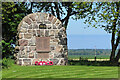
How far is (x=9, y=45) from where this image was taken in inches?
941

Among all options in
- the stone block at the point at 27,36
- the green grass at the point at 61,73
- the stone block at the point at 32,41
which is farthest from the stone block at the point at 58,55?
the green grass at the point at 61,73

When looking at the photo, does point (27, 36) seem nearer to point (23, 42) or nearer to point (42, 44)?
point (23, 42)

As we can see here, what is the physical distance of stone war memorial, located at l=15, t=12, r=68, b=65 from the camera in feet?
66.0

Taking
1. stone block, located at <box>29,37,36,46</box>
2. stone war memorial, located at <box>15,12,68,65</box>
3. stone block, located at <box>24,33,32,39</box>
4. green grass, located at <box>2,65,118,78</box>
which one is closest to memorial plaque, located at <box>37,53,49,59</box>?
stone war memorial, located at <box>15,12,68,65</box>

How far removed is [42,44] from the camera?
20.1 m

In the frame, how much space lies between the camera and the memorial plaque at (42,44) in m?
20.1

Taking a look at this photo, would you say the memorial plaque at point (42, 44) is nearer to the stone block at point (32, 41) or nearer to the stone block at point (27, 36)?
the stone block at point (32, 41)

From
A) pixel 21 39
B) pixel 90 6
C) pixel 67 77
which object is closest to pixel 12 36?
pixel 21 39

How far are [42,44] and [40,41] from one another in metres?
0.32

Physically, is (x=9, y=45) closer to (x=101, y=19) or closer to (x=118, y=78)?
(x=101, y=19)

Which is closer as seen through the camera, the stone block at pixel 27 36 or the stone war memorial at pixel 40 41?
the stone war memorial at pixel 40 41

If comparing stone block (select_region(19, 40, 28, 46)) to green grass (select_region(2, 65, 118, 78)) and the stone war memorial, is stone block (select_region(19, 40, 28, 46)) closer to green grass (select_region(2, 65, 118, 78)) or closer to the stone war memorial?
the stone war memorial

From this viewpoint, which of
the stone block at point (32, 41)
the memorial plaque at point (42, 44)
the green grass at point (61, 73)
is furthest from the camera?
the stone block at point (32, 41)

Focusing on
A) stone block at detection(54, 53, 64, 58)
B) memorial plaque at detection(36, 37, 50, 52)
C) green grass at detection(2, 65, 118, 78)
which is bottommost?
green grass at detection(2, 65, 118, 78)
